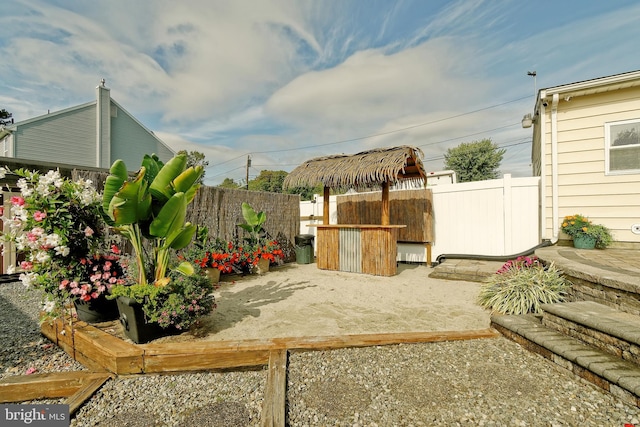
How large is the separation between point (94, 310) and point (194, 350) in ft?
5.47

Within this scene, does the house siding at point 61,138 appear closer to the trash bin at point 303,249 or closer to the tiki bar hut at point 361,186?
the trash bin at point 303,249

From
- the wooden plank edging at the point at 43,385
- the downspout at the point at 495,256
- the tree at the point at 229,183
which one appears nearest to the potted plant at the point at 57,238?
the wooden plank edging at the point at 43,385

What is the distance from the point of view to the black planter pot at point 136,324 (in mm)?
2717

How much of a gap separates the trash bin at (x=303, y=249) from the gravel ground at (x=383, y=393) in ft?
17.5

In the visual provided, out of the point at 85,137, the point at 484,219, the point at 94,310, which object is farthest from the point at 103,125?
the point at 484,219

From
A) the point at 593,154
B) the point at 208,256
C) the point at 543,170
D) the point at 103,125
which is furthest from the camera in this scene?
the point at 103,125

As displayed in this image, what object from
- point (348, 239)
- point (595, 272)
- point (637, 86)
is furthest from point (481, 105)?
point (595, 272)

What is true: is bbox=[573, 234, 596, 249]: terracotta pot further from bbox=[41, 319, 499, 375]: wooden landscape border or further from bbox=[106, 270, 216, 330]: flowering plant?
bbox=[106, 270, 216, 330]: flowering plant

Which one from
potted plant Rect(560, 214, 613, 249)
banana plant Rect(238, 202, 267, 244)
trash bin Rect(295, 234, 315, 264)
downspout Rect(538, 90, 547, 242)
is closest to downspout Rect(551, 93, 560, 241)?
downspout Rect(538, 90, 547, 242)

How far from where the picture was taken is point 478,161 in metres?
27.8

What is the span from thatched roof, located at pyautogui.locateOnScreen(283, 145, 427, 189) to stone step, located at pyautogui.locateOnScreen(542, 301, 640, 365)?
11.7 feet

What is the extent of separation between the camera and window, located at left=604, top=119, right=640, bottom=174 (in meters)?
5.14

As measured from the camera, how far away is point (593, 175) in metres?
5.43

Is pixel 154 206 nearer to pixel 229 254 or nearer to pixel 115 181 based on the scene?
pixel 115 181
